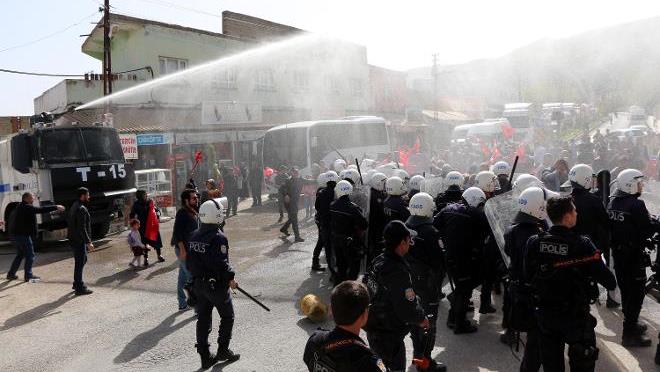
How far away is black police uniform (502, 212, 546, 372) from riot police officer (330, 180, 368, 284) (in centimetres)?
299

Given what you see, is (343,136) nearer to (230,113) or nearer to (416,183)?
(230,113)

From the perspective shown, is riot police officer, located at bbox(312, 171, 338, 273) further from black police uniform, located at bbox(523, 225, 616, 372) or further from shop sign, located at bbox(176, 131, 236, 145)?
shop sign, located at bbox(176, 131, 236, 145)

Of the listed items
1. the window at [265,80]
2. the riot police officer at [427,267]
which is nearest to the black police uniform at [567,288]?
the riot police officer at [427,267]

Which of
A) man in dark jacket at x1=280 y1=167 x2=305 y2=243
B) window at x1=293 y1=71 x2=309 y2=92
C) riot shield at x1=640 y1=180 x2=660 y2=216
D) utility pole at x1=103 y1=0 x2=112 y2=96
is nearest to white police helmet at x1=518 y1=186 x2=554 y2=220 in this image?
man in dark jacket at x1=280 y1=167 x2=305 y2=243

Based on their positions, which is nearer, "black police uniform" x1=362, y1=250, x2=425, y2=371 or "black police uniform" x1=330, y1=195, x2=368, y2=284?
"black police uniform" x1=362, y1=250, x2=425, y2=371

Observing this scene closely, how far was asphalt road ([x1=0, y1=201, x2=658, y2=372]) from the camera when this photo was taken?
599 cm

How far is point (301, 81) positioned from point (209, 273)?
28107 millimetres

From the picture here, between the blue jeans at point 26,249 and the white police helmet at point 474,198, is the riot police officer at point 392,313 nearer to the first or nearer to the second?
the white police helmet at point 474,198

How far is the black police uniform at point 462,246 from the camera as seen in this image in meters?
6.17

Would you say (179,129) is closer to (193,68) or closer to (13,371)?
(193,68)

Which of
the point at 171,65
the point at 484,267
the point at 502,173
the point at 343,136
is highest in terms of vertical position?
the point at 171,65

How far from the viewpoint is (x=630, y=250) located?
565cm

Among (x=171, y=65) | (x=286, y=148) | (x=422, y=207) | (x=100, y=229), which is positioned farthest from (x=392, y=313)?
(x=171, y=65)

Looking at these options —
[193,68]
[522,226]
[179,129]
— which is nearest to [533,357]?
[522,226]
